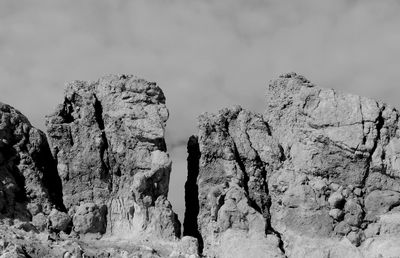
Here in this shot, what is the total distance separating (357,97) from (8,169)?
29.8 meters

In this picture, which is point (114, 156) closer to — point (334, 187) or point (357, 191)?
point (334, 187)

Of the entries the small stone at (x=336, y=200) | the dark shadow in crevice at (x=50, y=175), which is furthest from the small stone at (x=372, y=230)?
the dark shadow in crevice at (x=50, y=175)

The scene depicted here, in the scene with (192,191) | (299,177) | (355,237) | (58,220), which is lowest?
(355,237)

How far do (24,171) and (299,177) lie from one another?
22554 mm

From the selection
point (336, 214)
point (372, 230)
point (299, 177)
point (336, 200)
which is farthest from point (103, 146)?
point (372, 230)

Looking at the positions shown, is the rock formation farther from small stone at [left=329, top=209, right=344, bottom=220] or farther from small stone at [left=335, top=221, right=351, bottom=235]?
small stone at [left=335, top=221, right=351, bottom=235]

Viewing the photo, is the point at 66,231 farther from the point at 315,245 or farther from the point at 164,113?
the point at 315,245

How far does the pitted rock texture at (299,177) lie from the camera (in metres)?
72.9

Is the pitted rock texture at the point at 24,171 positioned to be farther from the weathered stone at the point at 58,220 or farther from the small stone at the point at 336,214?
the small stone at the point at 336,214

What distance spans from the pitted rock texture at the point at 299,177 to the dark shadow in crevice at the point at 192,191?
103 millimetres

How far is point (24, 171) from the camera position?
73562 millimetres

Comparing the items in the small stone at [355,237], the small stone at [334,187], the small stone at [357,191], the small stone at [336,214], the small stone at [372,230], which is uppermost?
the small stone at [334,187]

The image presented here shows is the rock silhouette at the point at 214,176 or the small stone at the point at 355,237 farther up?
the rock silhouette at the point at 214,176

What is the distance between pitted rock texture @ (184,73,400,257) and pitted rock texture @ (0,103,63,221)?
12563mm
